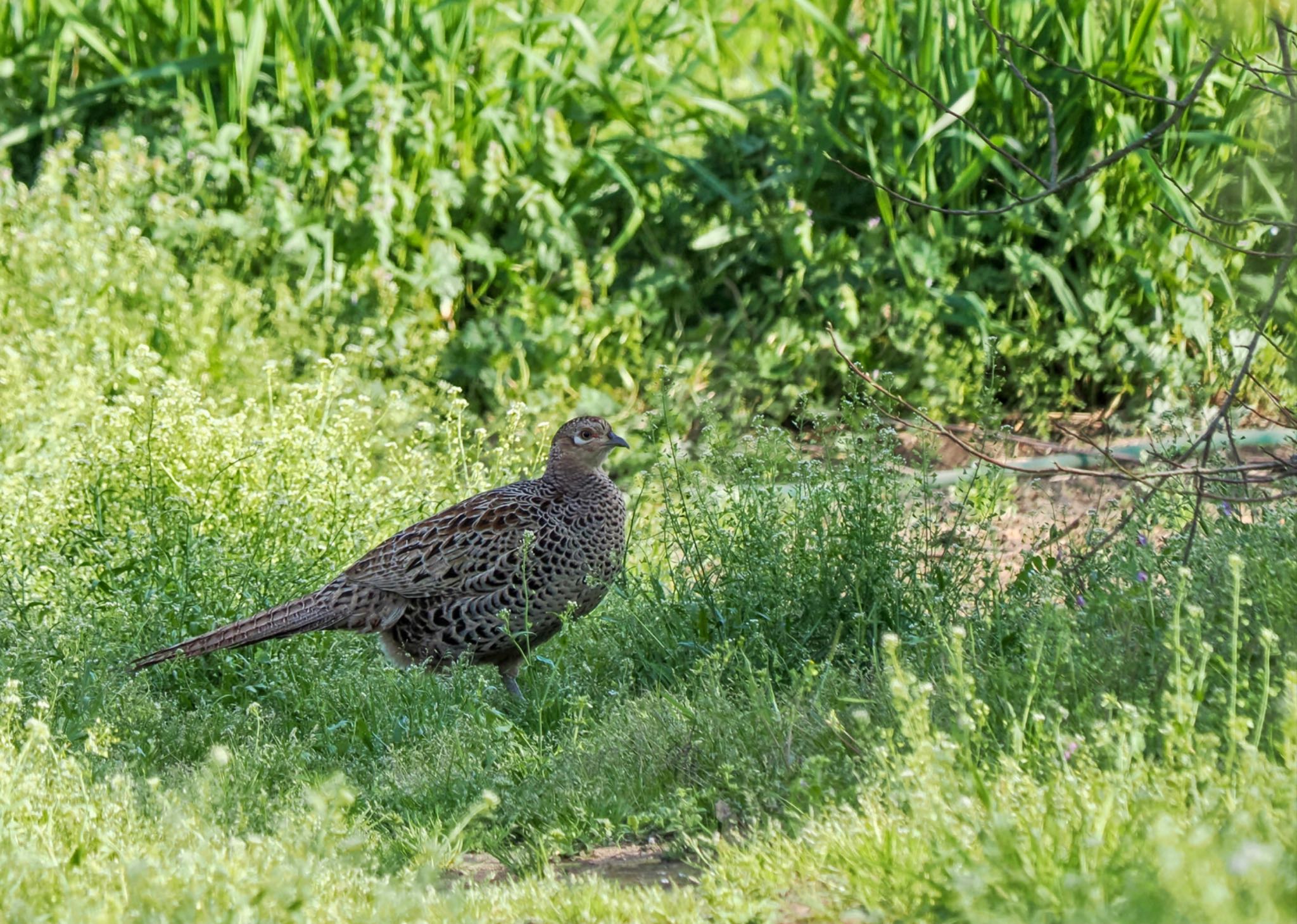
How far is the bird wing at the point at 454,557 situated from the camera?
519cm

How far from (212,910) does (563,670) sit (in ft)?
7.55

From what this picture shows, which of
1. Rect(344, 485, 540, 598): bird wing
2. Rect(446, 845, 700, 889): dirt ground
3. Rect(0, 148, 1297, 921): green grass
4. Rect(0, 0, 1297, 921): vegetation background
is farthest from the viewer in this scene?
Rect(344, 485, 540, 598): bird wing

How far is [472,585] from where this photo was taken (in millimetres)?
5199

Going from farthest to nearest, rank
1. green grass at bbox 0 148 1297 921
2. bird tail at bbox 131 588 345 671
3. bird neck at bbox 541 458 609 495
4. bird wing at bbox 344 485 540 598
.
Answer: bird neck at bbox 541 458 609 495, bird wing at bbox 344 485 540 598, bird tail at bbox 131 588 345 671, green grass at bbox 0 148 1297 921

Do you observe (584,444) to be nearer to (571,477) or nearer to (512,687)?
(571,477)

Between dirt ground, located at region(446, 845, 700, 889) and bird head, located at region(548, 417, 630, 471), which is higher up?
bird head, located at region(548, 417, 630, 471)

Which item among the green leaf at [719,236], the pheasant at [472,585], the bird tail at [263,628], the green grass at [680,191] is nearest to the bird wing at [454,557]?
the pheasant at [472,585]

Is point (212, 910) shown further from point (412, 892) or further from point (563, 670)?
point (563, 670)

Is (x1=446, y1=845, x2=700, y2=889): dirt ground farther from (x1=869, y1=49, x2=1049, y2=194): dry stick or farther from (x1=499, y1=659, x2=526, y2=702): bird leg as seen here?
(x1=869, y1=49, x2=1049, y2=194): dry stick

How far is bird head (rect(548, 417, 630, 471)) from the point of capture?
5.49 meters

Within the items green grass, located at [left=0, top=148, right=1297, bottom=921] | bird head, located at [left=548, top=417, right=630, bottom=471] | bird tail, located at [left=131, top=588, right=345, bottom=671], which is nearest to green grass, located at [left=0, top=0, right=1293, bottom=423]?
green grass, located at [left=0, top=148, right=1297, bottom=921]

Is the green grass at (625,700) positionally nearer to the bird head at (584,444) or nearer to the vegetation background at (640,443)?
the vegetation background at (640,443)

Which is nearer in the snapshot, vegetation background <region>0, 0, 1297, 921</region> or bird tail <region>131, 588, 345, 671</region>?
vegetation background <region>0, 0, 1297, 921</region>

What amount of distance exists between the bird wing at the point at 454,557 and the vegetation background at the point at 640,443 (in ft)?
1.11
